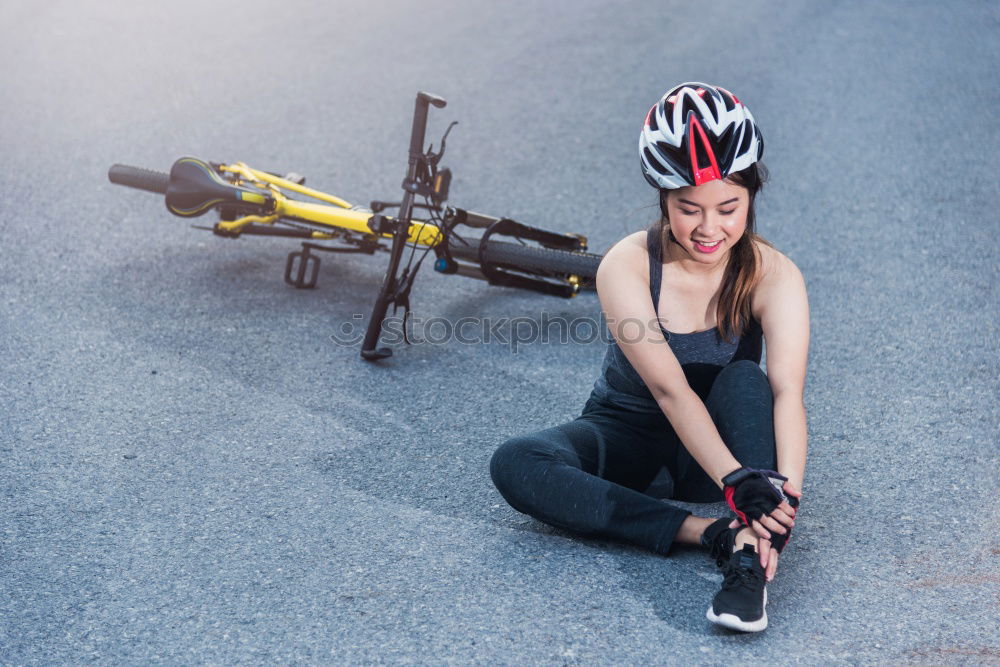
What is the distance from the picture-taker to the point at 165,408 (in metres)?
2.92

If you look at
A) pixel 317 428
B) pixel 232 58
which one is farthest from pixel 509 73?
pixel 317 428

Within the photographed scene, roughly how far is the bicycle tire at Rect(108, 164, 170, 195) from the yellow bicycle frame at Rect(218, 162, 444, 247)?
8.6 inches

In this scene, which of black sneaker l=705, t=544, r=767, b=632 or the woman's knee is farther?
the woman's knee

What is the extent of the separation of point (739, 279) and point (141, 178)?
2366 millimetres

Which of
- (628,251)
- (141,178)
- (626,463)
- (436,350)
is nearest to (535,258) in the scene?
(436,350)

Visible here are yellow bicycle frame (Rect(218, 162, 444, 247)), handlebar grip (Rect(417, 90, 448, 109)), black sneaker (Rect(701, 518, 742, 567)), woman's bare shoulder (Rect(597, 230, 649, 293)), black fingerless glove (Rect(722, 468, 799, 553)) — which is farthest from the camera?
yellow bicycle frame (Rect(218, 162, 444, 247))

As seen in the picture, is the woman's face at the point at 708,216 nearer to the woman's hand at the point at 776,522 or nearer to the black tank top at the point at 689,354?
the black tank top at the point at 689,354

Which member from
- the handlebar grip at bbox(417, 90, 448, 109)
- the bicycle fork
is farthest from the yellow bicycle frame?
the handlebar grip at bbox(417, 90, 448, 109)

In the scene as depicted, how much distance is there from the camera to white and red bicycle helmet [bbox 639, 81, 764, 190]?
2086mm

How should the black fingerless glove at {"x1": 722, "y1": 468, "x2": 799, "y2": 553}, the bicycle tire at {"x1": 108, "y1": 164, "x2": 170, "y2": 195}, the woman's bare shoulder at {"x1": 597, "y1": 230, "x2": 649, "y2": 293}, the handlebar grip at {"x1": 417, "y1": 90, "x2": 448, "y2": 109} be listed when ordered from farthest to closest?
the bicycle tire at {"x1": 108, "y1": 164, "x2": 170, "y2": 195}
the handlebar grip at {"x1": 417, "y1": 90, "x2": 448, "y2": 109}
the woman's bare shoulder at {"x1": 597, "y1": 230, "x2": 649, "y2": 293}
the black fingerless glove at {"x1": 722, "y1": 468, "x2": 799, "y2": 553}

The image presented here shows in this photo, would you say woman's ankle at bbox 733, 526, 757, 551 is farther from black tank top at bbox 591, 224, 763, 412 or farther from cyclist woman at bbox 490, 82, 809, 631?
black tank top at bbox 591, 224, 763, 412

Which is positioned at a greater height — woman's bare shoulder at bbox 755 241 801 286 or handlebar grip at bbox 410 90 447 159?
handlebar grip at bbox 410 90 447 159

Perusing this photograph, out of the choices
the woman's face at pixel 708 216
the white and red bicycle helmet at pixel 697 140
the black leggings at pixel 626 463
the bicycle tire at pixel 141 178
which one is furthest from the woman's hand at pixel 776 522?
the bicycle tire at pixel 141 178

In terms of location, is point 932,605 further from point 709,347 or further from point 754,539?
point 709,347
